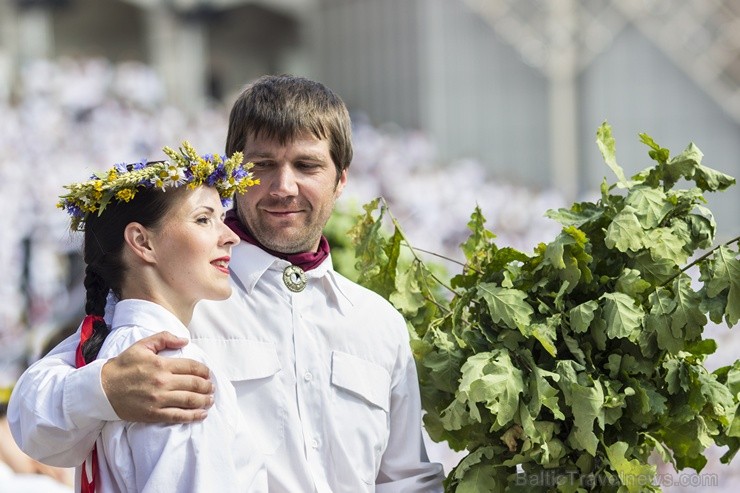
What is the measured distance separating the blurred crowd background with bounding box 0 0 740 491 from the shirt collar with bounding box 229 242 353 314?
9297 millimetres

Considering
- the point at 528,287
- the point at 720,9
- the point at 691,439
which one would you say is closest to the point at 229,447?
the point at 528,287

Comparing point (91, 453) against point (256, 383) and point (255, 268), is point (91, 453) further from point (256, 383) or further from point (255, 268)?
point (255, 268)

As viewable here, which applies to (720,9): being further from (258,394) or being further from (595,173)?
(258,394)

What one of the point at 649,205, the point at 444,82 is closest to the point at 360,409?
the point at 649,205

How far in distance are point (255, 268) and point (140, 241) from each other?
409 millimetres

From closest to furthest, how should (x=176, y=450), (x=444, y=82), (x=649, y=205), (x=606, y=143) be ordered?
(x=176, y=450) → (x=649, y=205) → (x=606, y=143) → (x=444, y=82)

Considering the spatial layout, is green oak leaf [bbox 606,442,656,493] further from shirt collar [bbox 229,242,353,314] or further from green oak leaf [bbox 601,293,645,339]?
shirt collar [bbox 229,242,353,314]

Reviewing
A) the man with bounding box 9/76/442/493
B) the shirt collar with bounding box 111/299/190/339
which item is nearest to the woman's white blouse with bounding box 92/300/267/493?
the shirt collar with bounding box 111/299/190/339

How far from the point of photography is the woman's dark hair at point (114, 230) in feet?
7.40

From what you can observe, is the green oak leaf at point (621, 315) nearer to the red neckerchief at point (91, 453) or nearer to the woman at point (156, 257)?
the woman at point (156, 257)

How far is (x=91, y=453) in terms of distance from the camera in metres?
2.14

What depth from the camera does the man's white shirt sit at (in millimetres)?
2471

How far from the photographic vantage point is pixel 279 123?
8.41 feet

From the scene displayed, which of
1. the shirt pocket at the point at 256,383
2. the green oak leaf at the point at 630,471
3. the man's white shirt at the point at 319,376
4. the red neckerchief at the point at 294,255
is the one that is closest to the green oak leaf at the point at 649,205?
the green oak leaf at the point at 630,471
